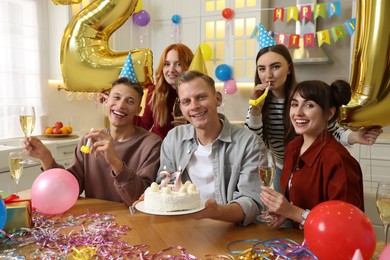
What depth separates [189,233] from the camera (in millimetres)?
1190

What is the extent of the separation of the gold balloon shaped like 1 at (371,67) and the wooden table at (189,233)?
1.58 feet

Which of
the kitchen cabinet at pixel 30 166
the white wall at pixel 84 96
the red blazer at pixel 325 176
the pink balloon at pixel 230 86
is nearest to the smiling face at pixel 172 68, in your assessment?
the red blazer at pixel 325 176

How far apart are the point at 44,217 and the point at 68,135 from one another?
2.23 meters

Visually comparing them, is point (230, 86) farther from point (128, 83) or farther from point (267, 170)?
point (267, 170)

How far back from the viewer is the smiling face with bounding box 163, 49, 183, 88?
224 centimetres

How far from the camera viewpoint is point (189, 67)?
2.21m

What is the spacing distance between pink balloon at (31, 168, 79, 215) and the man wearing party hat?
344mm

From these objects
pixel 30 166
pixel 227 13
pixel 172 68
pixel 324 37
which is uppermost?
pixel 227 13

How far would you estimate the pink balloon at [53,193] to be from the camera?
4.35ft

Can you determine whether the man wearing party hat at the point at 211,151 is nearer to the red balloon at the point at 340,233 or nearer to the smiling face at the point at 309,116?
the smiling face at the point at 309,116

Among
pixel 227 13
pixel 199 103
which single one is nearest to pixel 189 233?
pixel 199 103

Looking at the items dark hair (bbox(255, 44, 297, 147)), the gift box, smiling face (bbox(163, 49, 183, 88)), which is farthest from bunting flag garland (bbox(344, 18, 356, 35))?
the gift box

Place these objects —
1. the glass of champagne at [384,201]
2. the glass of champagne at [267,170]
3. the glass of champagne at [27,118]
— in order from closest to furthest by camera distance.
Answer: the glass of champagne at [384,201] < the glass of champagne at [267,170] < the glass of champagne at [27,118]

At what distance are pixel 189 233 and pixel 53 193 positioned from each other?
491 millimetres
